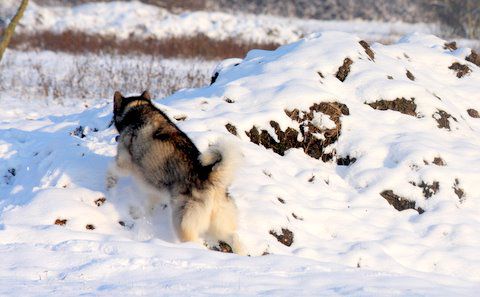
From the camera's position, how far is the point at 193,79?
1642cm

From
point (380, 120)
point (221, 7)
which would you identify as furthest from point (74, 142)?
point (221, 7)

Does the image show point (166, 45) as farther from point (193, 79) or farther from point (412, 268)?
point (412, 268)

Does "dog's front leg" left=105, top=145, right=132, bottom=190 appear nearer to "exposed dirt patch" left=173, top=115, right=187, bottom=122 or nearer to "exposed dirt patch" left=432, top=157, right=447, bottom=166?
"exposed dirt patch" left=173, top=115, right=187, bottom=122

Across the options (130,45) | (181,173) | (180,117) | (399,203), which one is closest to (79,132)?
(180,117)

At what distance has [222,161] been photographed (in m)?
6.55

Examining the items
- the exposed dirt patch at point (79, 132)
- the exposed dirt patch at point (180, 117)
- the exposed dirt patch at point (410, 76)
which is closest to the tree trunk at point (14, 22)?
the exposed dirt patch at point (79, 132)

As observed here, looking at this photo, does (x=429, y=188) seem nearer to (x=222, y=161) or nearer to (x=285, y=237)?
(x=285, y=237)

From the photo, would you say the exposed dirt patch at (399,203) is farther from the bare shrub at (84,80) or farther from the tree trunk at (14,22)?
the tree trunk at (14,22)

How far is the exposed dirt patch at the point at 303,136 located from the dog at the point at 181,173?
6.30 ft

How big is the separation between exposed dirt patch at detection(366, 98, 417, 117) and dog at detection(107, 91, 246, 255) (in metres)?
3.78

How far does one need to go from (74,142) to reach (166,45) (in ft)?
46.7

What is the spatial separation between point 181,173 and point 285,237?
1.39 metres

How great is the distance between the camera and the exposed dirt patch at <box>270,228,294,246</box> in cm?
743

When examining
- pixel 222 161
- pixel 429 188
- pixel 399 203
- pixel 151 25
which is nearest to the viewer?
pixel 222 161
